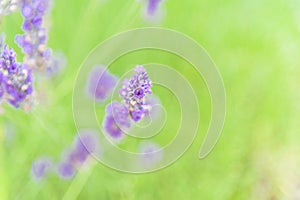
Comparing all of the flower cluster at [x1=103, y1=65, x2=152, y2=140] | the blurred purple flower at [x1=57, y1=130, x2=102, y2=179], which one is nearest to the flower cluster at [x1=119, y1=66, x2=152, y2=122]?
the flower cluster at [x1=103, y1=65, x2=152, y2=140]

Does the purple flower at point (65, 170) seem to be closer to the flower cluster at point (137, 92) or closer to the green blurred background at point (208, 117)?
the green blurred background at point (208, 117)

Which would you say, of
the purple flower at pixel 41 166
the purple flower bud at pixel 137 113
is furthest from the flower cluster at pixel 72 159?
the purple flower bud at pixel 137 113

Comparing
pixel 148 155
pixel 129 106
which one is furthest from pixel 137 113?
pixel 148 155

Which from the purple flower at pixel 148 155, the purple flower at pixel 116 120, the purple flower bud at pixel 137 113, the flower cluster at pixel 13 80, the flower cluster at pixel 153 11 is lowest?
the flower cluster at pixel 13 80


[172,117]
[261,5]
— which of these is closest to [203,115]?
[172,117]

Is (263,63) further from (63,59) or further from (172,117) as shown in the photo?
(63,59)

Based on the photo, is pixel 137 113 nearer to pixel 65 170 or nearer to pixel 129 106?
pixel 129 106
